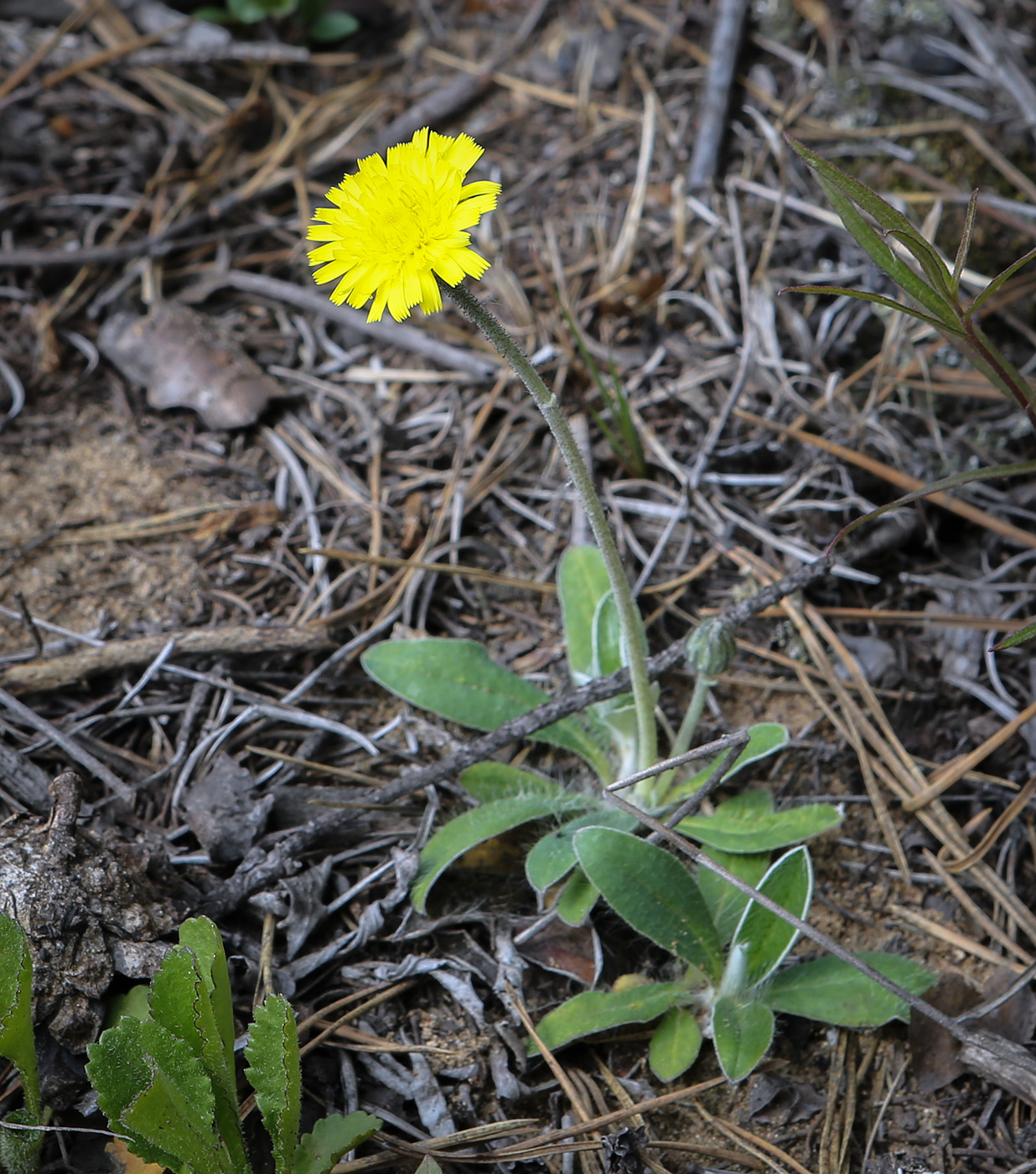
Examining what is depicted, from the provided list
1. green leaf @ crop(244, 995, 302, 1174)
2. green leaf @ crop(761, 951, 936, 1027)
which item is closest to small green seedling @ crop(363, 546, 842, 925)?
green leaf @ crop(761, 951, 936, 1027)

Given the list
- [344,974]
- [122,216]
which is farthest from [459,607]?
[122,216]

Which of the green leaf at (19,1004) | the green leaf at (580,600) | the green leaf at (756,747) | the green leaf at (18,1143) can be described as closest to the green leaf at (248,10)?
the green leaf at (580,600)

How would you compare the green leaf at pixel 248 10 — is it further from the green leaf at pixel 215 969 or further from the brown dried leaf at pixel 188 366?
the green leaf at pixel 215 969

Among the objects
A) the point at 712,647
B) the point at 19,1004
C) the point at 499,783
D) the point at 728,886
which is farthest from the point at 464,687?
the point at 19,1004

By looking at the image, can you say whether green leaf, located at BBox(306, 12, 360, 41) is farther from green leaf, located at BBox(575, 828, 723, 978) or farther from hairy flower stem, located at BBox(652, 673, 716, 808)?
green leaf, located at BBox(575, 828, 723, 978)

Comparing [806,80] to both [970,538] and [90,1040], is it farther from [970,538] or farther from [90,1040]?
[90,1040]

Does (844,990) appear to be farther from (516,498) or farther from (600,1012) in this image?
(516,498)
